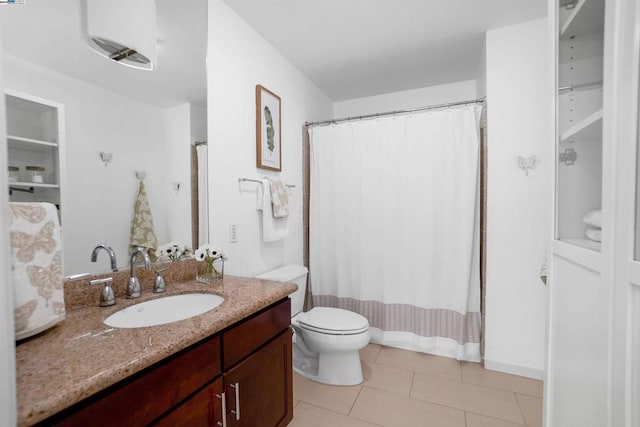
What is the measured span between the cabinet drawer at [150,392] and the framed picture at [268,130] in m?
1.36

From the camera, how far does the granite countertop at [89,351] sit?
573 mm

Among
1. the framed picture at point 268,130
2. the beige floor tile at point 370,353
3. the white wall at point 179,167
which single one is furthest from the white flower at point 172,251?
the beige floor tile at point 370,353

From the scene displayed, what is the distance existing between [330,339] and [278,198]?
3.35 ft

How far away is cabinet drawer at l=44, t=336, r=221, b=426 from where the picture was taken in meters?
0.63

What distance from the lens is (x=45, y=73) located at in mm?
995

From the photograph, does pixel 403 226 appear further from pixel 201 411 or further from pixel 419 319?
pixel 201 411

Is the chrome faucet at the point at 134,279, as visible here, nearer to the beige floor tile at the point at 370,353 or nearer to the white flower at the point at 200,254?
the white flower at the point at 200,254

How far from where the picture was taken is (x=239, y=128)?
6.09 ft

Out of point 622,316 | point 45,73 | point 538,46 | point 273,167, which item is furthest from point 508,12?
point 45,73

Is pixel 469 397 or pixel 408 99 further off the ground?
pixel 408 99

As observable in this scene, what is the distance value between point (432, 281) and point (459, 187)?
2.47 feet

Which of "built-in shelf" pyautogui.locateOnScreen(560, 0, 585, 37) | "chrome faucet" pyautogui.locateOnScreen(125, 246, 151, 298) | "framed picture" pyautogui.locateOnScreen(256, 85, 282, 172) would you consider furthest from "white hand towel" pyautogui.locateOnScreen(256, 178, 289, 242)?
"built-in shelf" pyautogui.locateOnScreen(560, 0, 585, 37)

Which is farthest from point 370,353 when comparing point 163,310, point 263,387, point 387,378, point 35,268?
point 35,268

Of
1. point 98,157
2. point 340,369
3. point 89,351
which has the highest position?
point 98,157
